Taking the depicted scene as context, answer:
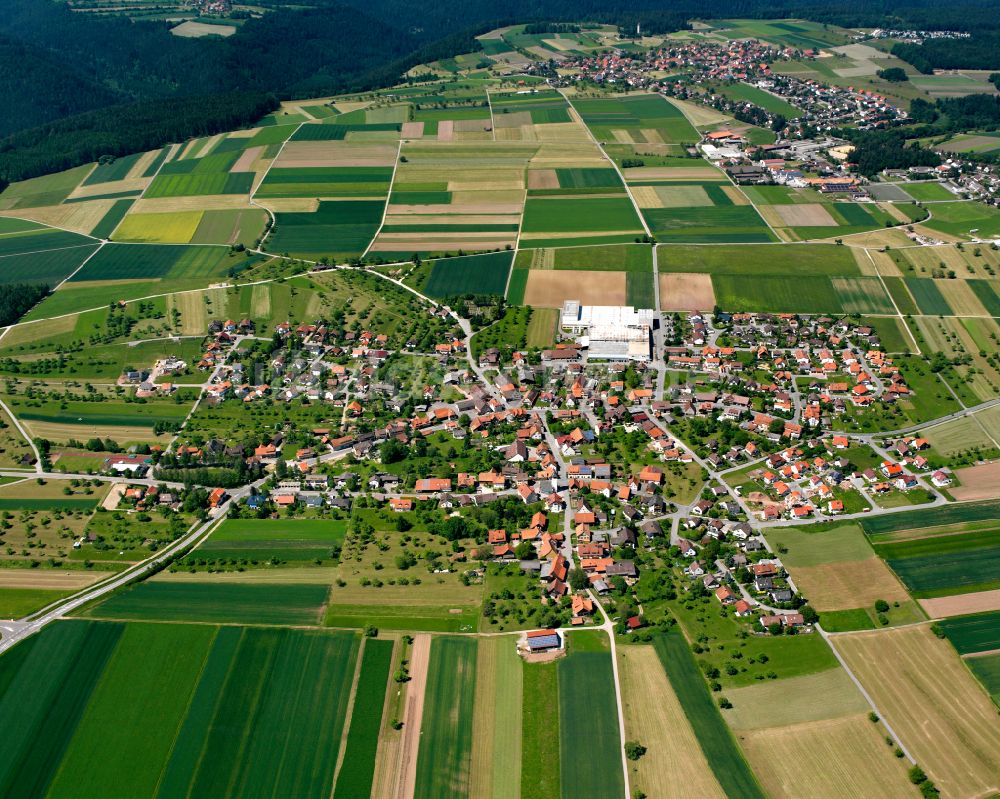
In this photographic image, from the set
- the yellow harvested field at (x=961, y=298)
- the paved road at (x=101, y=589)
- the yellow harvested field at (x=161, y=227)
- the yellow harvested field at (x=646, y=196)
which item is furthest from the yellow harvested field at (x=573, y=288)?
the yellow harvested field at (x=161, y=227)

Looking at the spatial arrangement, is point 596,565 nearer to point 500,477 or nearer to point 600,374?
point 500,477

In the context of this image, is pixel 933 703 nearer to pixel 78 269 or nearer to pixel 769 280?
pixel 769 280

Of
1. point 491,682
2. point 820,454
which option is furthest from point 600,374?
point 491,682

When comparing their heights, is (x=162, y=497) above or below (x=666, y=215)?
below

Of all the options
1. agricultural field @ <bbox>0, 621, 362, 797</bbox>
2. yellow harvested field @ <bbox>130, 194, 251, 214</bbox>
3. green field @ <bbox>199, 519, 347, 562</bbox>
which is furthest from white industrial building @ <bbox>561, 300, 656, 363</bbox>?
yellow harvested field @ <bbox>130, 194, 251, 214</bbox>

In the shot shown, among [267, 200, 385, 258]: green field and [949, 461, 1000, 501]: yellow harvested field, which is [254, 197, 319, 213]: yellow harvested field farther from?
[949, 461, 1000, 501]: yellow harvested field
